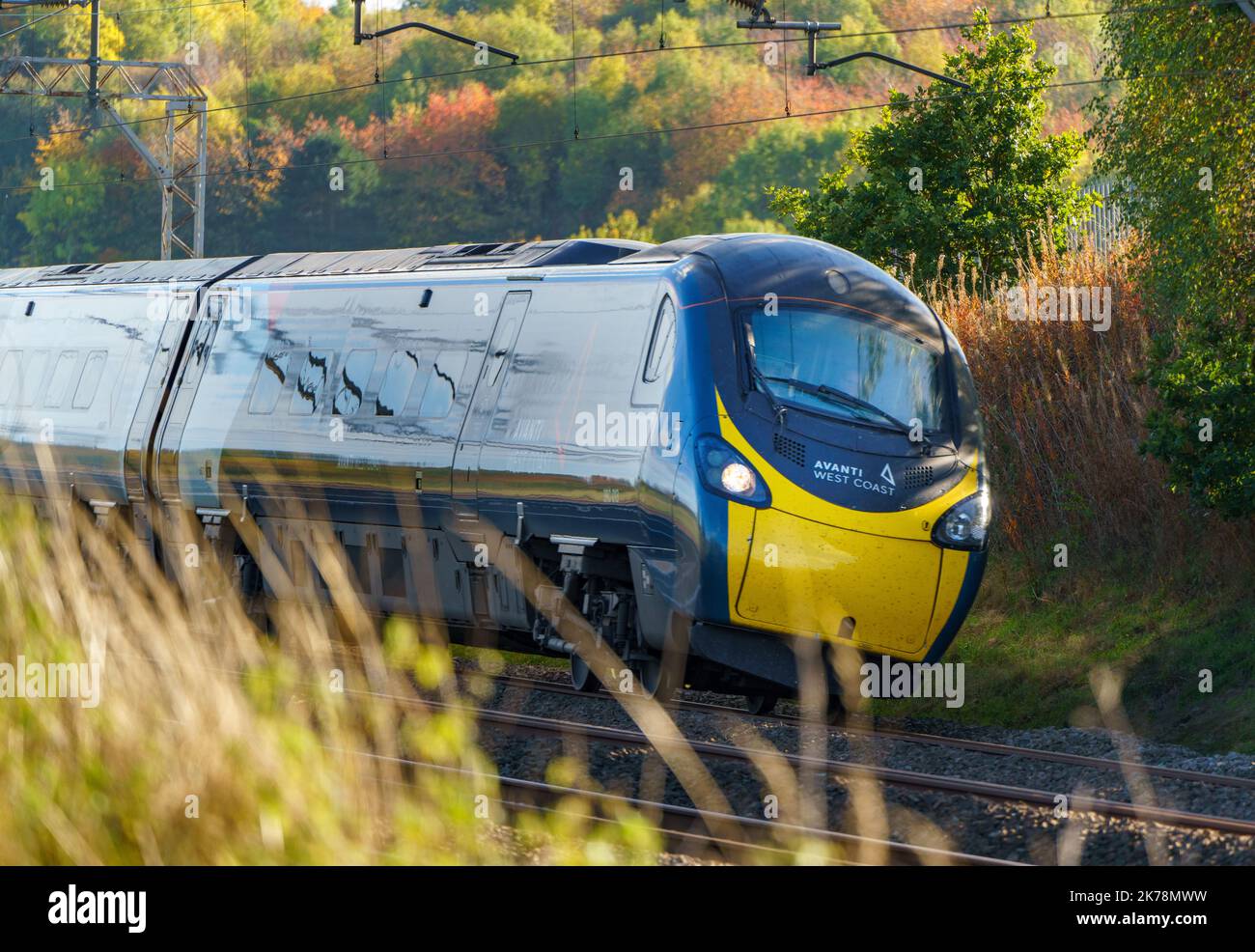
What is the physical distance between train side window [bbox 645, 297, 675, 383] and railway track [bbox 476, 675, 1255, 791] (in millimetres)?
2079

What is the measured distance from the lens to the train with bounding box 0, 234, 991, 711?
35.6ft

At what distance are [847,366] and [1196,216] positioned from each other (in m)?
5.48

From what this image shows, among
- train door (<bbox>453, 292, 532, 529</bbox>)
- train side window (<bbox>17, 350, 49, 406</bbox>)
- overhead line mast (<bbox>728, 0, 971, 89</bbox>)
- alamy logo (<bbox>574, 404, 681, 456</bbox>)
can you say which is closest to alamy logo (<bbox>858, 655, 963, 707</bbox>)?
alamy logo (<bbox>574, 404, 681, 456</bbox>)

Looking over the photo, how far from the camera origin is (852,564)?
11023mm

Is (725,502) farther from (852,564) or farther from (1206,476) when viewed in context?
(1206,476)

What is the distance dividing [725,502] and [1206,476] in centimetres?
522

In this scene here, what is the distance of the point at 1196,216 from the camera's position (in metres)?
15.4

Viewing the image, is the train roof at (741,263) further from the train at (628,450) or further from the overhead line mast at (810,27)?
the overhead line mast at (810,27)

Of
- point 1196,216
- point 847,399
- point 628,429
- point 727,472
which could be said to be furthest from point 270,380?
point 1196,216

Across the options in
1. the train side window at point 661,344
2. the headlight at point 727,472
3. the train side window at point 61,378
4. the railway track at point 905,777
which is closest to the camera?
the railway track at point 905,777

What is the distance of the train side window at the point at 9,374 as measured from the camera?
17.6 meters

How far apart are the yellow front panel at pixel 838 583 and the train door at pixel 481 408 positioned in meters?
2.28

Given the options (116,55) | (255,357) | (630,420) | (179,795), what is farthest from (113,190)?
(179,795)
